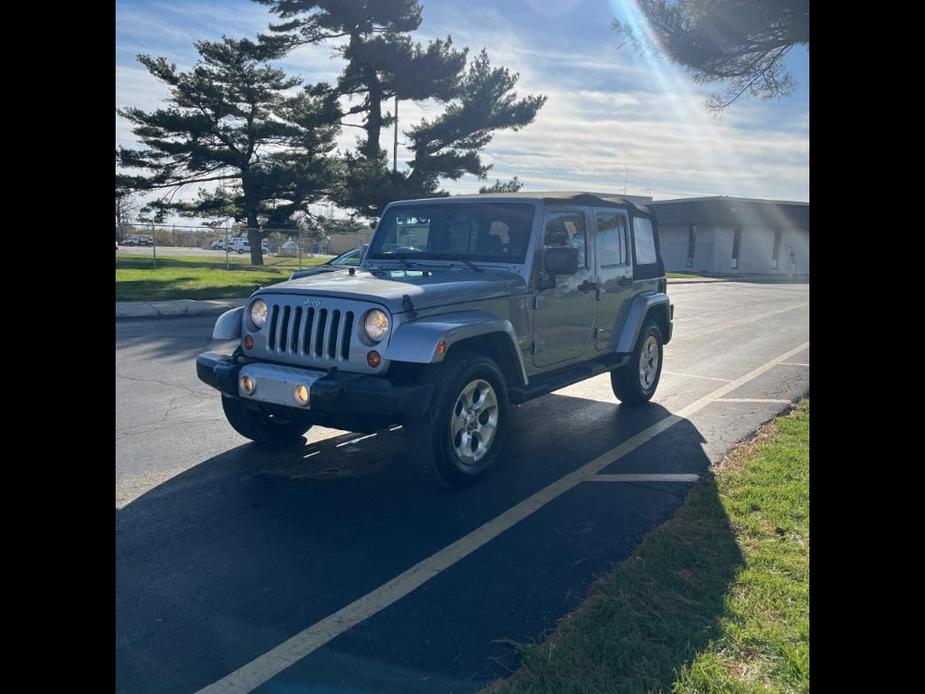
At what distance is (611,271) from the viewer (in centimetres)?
712

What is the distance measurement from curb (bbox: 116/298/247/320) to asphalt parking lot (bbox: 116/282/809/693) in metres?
8.35

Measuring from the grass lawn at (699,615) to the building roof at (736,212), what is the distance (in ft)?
144

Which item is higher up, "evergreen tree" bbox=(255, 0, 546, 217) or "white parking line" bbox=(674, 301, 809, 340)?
"evergreen tree" bbox=(255, 0, 546, 217)

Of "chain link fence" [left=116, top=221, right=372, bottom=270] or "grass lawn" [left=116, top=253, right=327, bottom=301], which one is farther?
"chain link fence" [left=116, top=221, right=372, bottom=270]

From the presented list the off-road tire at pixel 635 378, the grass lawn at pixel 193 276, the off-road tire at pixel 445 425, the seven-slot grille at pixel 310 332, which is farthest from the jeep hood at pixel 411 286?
the grass lawn at pixel 193 276

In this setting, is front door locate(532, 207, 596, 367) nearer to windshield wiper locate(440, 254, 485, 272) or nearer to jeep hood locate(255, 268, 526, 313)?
jeep hood locate(255, 268, 526, 313)

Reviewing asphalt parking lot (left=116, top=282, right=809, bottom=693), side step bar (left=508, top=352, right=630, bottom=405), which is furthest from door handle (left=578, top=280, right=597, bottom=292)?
asphalt parking lot (left=116, top=282, right=809, bottom=693)

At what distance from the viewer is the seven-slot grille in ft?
15.7

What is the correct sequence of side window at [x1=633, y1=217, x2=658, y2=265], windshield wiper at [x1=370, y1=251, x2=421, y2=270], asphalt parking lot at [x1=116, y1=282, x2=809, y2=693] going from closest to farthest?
asphalt parking lot at [x1=116, y1=282, x2=809, y2=693] → windshield wiper at [x1=370, y1=251, x2=421, y2=270] → side window at [x1=633, y1=217, x2=658, y2=265]

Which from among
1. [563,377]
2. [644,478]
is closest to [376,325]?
[563,377]

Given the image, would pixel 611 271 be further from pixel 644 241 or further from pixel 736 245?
pixel 736 245

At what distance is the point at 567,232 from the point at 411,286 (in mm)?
1905

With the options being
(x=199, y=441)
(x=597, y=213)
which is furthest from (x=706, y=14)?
(x=199, y=441)
